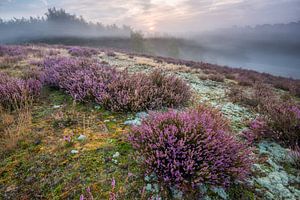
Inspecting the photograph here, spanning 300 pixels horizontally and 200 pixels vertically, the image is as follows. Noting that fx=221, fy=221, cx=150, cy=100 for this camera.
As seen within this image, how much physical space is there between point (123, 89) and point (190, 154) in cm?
325

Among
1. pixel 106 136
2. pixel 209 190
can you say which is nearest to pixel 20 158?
pixel 106 136

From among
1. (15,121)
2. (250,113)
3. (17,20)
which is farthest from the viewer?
(17,20)

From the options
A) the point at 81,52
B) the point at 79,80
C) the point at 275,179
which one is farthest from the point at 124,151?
the point at 81,52

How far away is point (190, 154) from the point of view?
3074mm

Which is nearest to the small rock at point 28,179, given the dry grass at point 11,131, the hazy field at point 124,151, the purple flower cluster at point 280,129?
the hazy field at point 124,151

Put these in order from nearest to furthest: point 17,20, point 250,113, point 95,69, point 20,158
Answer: point 20,158 → point 250,113 → point 95,69 → point 17,20

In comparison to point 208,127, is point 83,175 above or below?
below

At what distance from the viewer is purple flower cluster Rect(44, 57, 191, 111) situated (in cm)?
540

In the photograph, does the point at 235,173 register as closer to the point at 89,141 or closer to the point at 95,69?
the point at 89,141

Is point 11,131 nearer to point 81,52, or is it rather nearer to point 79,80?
point 79,80

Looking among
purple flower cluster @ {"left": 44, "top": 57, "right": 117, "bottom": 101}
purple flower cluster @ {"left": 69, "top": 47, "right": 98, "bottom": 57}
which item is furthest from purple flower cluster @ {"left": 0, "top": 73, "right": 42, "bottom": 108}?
purple flower cluster @ {"left": 69, "top": 47, "right": 98, "bottom": 57}

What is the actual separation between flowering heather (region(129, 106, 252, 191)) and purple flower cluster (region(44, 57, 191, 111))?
173 cm

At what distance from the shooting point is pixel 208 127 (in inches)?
145

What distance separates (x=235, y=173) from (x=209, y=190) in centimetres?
44
